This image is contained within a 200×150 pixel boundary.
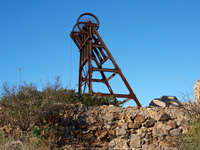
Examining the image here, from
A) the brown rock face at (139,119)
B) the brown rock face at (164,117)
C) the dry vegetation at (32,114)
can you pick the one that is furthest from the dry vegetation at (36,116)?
the brown rock face at (139,119)

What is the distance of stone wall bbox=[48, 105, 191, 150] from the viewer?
1195 cm

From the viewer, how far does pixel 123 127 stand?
12484mm

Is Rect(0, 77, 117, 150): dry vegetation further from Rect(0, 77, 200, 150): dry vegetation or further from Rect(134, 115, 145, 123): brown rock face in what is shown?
Rect(134, 115, 145, 123): brown rock face

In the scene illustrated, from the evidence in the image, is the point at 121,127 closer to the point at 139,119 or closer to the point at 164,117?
the point at 139,119

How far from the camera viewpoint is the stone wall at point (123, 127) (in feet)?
39.2

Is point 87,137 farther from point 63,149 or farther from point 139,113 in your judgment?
point 139,113

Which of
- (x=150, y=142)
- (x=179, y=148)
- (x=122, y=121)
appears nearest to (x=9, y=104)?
(x=122, y=121)

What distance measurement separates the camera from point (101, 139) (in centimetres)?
1230

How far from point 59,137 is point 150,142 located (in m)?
3.77

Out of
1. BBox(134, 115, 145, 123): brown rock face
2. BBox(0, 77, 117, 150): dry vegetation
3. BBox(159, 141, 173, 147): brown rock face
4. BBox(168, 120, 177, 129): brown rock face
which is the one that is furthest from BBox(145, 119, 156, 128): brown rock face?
BBox(0, 77, 117, 150): dry vegetation

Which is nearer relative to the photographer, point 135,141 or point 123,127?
point 135,141

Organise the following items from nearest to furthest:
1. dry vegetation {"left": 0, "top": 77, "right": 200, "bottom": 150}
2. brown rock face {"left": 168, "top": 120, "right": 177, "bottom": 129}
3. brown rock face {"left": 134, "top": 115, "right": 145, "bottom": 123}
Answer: dry vegetation {"left": 0, "top": 77, "right": 200, "bottom": 150}
brown rock face {"left": 168, "top": 120, "right": 177, "bottom": 129}
brown rock face {"left": 134, "top": 115, "right": 145, "bottom": 123}

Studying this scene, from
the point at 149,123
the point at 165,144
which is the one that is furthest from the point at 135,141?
the point at 165,144

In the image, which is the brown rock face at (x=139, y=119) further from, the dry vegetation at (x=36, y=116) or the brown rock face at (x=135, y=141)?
the dry vegetation at (x=36, y=116)
